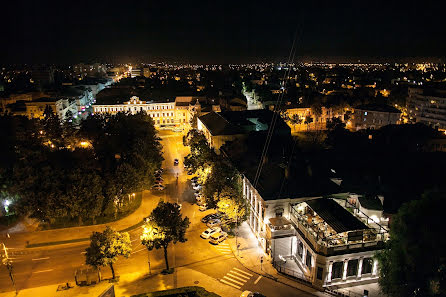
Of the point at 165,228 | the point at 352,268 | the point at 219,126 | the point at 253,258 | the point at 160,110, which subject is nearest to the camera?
the point at 352,268

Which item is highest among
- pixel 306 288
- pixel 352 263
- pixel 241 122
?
pixel 241 122

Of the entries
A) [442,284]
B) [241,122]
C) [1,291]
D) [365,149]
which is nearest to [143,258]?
[1,291]

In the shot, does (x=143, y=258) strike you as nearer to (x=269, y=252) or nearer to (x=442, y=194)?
(x=269, y=252)

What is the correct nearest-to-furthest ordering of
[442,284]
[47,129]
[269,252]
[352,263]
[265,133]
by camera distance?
[442,284] → [352,263] → [269,252] → [265,133] → [47,129]

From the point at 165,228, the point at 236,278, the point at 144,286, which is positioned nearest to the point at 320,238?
the point at 236,278

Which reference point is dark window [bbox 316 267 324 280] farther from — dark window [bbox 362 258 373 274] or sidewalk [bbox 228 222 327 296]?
dark window [bbox 362 258 373 274]

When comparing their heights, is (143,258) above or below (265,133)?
below

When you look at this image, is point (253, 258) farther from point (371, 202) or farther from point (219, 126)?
point (219, 126)
